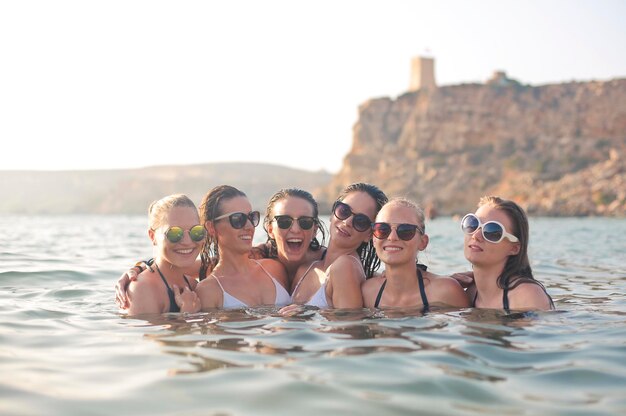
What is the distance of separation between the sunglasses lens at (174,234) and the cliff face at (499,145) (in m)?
68.2

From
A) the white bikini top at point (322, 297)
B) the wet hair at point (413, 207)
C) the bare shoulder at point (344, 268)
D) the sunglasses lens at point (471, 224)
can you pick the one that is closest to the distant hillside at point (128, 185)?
the white bikini top at point (322, 297)

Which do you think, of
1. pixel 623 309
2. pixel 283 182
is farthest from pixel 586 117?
pixel 283 182

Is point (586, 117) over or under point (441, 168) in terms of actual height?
over

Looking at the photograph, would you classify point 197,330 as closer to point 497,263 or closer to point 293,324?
point 293,324

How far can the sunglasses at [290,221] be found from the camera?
6445 mm

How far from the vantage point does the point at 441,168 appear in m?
83.9

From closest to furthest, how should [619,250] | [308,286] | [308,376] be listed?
[308,376]
[308,286]
[619,250]

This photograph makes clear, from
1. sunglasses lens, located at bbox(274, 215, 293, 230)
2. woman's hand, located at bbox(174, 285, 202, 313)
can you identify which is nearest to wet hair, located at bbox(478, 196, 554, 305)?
sunglasses lens, located at bbox(274, 215, 293, 230)

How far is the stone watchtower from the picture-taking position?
110 metres

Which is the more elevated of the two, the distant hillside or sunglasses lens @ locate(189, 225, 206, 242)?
the distant hillside

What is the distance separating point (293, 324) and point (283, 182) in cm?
16490

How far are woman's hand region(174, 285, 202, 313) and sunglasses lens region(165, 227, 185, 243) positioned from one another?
19.1 inches

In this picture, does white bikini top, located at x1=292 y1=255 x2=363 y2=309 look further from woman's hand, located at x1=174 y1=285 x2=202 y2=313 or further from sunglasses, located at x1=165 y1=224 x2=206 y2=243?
sunglasses, located at x1=165 y1=224 x2=206 y2=243

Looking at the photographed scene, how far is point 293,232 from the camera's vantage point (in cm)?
651
